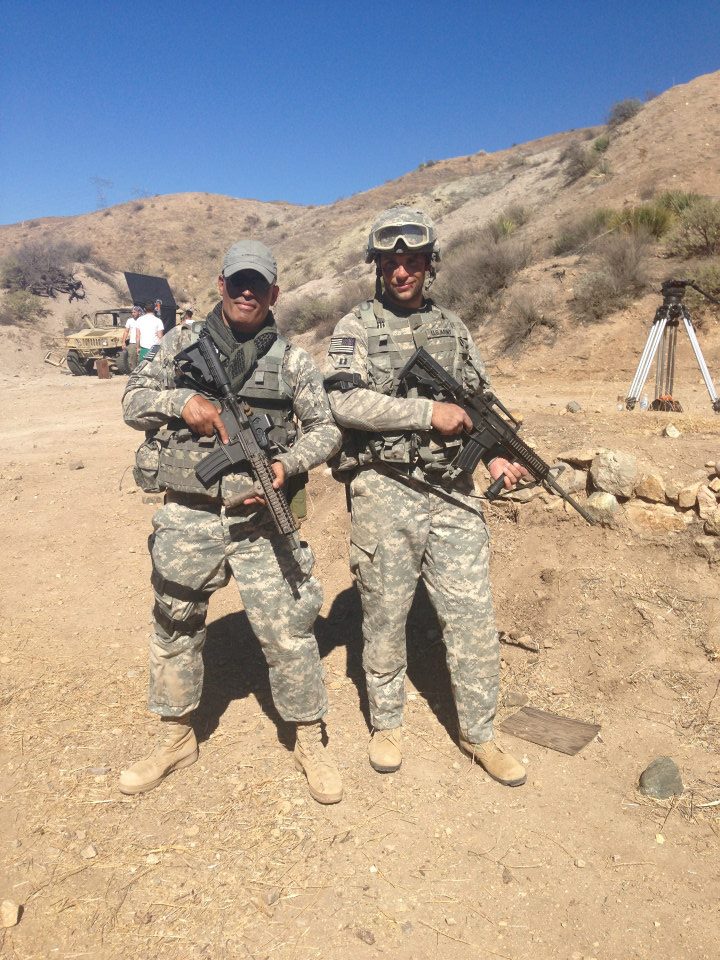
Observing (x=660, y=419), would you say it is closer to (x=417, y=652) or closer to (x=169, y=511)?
(x=417, y=652)

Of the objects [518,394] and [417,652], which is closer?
[417,652]

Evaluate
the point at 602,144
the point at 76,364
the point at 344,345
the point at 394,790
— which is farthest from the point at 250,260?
the point at 602,144

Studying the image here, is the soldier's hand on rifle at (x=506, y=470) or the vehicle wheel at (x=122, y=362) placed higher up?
the soldier's hand on rifle at (x=506, y=470)

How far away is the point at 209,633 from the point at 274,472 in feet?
6.45

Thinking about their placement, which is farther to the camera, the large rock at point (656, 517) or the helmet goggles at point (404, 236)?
the large rock at point (656, 517)

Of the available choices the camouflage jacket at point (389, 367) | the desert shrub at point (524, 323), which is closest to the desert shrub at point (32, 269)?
the desert shrub at point (524, 323)

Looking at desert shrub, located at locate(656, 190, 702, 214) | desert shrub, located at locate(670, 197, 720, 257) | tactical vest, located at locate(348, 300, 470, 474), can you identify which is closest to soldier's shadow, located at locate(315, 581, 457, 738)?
tactical vest, located at locate(348, 300, 470, 474)

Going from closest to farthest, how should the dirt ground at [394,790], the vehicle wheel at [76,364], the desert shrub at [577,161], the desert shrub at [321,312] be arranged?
the dirt ground at [394,790], the desert shrub at [321,312], the vehicle wheel at [76,364], the desert shrub at [577,161]

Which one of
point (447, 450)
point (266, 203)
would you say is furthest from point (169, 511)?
point (266, 203)

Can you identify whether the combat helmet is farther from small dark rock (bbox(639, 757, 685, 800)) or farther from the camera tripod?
the camera tripod

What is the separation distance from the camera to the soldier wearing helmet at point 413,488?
109 inches

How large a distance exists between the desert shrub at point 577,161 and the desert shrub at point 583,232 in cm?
715

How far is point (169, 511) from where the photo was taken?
269 cm

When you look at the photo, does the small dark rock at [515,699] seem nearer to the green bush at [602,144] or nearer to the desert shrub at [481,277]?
the desert shrub at [481,277]
